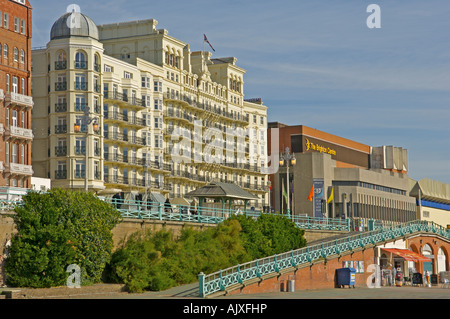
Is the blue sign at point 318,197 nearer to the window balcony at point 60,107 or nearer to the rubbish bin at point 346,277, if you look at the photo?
the window balcony at point 60,107

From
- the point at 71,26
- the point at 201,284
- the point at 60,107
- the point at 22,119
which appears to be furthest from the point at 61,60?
the point at 201,284

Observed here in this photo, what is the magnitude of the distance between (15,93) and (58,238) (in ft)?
Answer: 109

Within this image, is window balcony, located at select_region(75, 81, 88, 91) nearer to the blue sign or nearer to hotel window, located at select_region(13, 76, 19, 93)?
hotel window, located at select_region(13, 76, 19, 93)

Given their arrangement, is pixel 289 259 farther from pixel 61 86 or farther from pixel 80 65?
pixel 61 86

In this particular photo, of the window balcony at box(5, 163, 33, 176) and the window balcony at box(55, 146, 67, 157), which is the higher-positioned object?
the window balcony at box(55, 146, 67, 157)

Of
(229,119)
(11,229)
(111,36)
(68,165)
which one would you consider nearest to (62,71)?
(68,165)

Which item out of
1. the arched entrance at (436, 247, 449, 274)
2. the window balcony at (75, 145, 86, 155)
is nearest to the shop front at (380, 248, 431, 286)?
the arched entrance at (436, 247, 449, 274)

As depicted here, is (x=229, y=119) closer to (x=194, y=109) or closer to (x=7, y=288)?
(x=194, y=109)

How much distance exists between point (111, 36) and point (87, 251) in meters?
58.2

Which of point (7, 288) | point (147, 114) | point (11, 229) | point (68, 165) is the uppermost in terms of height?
point (147, 114)

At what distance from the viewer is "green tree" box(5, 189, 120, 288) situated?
4097 cm

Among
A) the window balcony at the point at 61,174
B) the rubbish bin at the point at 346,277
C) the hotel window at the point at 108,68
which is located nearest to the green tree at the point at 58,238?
the rubbish bin at the point at 346,277

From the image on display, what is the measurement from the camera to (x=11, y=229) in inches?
1649

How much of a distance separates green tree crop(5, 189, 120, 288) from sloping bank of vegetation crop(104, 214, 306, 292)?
159cm
